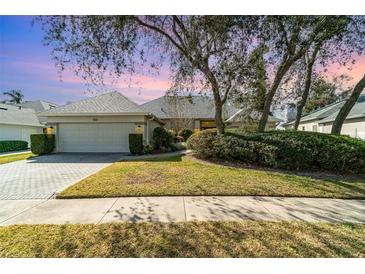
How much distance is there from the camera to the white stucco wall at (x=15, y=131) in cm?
1867

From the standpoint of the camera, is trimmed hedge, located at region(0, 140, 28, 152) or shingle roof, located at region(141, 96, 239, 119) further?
shingle roof, located at region(141, 96, 239, 119)

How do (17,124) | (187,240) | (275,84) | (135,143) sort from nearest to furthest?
1. (187,240)
2. (275,84)
3. (135,143)
4. (17,124)

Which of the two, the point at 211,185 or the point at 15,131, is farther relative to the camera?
the point at 15,131

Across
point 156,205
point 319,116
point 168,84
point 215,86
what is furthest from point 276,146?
point 319,116

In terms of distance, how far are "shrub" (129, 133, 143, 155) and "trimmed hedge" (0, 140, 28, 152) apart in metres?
12.4

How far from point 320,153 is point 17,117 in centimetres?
2547

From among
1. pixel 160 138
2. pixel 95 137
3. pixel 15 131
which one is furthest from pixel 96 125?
pixel 15 131

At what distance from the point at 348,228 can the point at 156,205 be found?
3.68 meters

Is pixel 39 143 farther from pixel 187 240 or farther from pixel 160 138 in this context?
pixel 187 240

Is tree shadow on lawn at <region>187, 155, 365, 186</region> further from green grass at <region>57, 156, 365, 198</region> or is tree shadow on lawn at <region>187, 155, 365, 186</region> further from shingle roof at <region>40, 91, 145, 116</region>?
shingle roof at <region>40, 91, 145, 116</region>

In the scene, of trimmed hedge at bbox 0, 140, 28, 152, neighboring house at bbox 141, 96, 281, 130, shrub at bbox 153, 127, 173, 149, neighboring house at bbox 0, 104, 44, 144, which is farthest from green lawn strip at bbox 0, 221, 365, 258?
neighboring house at bbox 0, 104, 44, 144

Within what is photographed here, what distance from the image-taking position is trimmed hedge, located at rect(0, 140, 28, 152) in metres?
17.8

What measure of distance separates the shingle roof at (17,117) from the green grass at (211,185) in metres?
17.6

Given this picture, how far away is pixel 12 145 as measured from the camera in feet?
61.8
